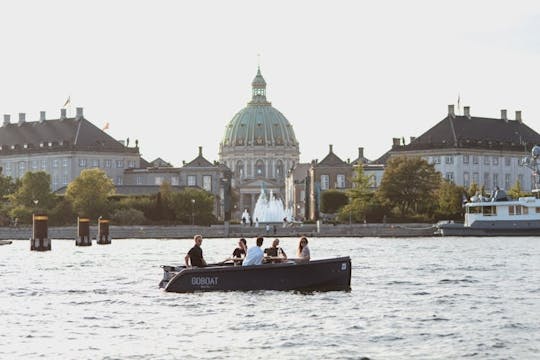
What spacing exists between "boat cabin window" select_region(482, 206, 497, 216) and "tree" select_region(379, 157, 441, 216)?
31.0 metres

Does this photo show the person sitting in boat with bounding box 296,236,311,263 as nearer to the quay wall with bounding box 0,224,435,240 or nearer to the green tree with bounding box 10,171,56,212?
the quay wall with bounding box 0,224,435,240

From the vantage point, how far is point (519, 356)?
34281 mm

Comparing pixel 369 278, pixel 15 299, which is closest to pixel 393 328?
pixel 15 299

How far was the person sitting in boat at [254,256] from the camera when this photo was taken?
50.8 metres

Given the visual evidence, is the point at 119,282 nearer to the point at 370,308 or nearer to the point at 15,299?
the point at 15,299

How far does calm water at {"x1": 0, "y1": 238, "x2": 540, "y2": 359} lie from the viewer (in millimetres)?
35594

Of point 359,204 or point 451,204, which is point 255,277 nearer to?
point 451,204

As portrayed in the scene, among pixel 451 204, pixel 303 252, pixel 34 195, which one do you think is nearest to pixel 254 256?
pixel 303 252

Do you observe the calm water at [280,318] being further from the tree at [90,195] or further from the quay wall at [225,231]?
the tree at [90,195]

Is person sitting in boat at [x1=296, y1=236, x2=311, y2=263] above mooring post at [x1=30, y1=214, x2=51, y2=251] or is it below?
below

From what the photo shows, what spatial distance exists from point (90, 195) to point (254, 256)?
119 metres

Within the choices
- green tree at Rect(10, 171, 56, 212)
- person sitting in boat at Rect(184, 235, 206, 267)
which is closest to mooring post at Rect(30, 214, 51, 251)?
person sitting in boat at Rect(184, 235, 206, 267)

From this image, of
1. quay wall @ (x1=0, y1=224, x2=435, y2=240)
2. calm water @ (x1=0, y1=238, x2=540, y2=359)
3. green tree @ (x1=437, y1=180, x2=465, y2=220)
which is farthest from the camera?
green tree @ (x1=437, y1=180, x2=465, y2=220)

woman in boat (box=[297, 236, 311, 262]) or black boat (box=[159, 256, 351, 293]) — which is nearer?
black boat (box=[159, 256, 351, 293])
